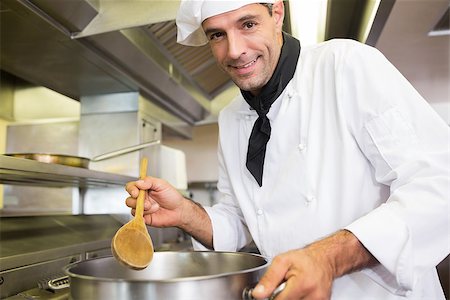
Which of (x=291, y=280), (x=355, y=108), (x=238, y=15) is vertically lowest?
(x=291, y=280)

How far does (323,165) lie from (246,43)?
328 mm

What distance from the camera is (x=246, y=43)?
0.98 m

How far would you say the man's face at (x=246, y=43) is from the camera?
96 cm

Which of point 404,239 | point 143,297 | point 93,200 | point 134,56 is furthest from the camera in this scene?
point 93,200

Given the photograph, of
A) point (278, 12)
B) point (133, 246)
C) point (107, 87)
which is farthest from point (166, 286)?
point (107, 87)

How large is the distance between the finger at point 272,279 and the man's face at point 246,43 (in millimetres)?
543

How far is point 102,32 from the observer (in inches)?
57.1

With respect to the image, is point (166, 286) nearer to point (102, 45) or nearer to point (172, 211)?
point (172, 211)

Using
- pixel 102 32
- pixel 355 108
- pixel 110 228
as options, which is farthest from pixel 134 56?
pixel 355 108

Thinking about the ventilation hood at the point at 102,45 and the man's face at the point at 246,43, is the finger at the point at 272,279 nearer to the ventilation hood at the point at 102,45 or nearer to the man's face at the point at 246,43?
the man's face at the point at 246,43

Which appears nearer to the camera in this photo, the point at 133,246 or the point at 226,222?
the point at 133,246

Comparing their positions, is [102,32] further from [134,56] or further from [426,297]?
[426,297]

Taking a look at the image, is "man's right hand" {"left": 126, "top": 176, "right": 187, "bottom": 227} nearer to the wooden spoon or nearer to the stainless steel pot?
the wooden spoon

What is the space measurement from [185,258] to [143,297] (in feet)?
0.88
